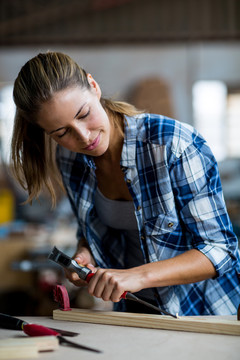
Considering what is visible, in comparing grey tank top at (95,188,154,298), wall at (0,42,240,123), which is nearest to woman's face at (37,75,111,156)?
grey tank top at (95,188,154,298)

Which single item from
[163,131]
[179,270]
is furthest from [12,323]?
[163,131]

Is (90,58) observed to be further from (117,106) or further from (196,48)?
(117,106)

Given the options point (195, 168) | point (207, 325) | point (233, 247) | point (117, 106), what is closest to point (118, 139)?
point (117, 106)

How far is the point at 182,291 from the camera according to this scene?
1.49m

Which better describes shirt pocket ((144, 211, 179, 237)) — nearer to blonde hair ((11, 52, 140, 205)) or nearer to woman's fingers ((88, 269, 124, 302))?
woman's fingers ((88, 269, 124, 302))

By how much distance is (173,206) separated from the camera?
137 cm

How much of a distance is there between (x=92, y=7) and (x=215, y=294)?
17.0 feet

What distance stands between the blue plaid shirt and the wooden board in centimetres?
20

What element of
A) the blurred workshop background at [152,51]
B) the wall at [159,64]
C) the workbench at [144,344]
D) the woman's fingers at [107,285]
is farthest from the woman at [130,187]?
the wall at [159,64]

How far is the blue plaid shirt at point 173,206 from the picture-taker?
4.33ft

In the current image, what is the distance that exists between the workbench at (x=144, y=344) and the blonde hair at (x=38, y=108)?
23.4 inches

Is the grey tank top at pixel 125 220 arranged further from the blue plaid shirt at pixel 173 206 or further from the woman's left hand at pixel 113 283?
the woman's left hand at pixel 113 283

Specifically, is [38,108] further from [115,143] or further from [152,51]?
[152,51]

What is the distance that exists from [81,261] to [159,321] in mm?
416
